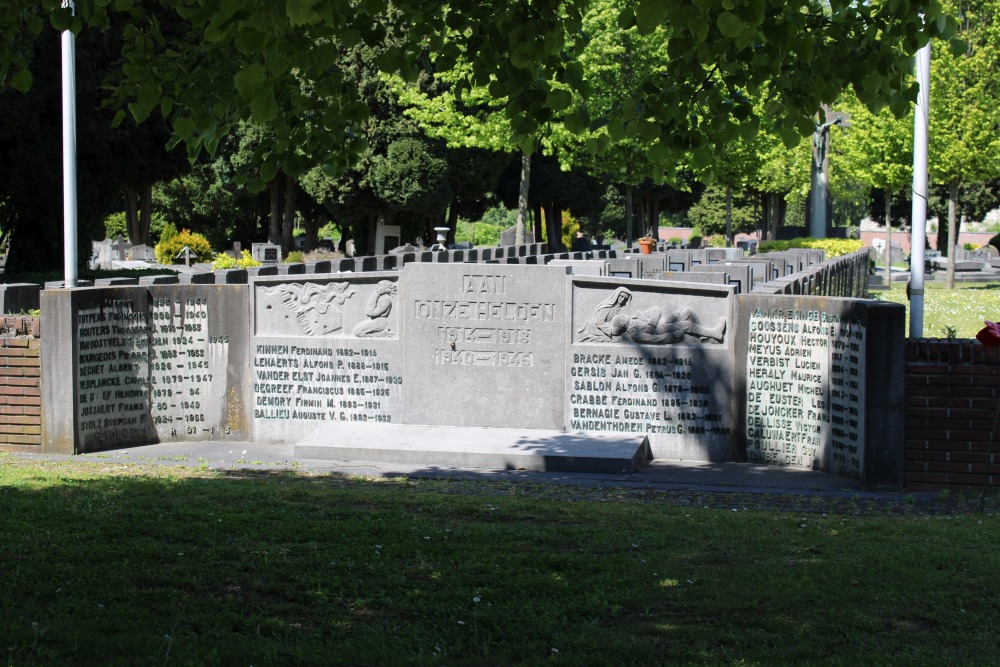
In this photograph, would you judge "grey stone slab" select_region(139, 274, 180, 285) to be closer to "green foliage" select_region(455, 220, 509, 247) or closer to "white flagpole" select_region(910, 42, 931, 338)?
"white flagpole" select_region(910, 42, 931, 338)

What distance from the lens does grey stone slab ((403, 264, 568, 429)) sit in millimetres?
11266

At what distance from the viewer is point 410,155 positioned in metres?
45.9

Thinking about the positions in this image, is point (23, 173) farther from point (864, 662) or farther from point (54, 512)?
point (864, 662)

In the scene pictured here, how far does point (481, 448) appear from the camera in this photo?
10.5 m

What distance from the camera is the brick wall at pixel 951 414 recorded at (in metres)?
9.22

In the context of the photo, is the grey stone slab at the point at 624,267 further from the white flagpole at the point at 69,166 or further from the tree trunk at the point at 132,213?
the tree trunk at the point at 132,213

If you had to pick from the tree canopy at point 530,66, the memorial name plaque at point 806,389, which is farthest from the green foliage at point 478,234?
the tree canopy at point 530,66

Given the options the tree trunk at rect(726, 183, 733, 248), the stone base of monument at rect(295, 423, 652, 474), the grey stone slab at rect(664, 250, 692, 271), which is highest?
the tree trunk at rect(726, 183, 733, 248)

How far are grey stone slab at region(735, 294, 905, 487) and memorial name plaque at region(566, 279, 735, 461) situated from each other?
230 mm

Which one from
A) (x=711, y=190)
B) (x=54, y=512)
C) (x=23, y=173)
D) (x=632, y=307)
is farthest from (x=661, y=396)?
(x=711, y=190)

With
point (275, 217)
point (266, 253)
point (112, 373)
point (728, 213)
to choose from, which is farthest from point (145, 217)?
point (112, 373)

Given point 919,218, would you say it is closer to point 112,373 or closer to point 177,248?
point 112,373

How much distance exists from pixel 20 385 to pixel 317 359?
284 centimetres

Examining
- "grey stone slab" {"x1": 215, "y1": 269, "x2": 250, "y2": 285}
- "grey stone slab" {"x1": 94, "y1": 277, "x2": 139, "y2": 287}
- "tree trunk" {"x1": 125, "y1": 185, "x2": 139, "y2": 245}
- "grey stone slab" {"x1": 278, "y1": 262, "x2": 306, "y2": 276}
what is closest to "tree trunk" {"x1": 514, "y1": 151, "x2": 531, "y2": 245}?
"grey stone slab" {"x1": 278, "y1": 262, "x2": 306, "y2": 276}
